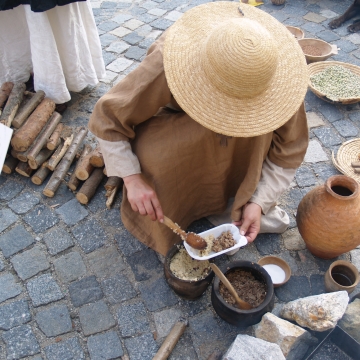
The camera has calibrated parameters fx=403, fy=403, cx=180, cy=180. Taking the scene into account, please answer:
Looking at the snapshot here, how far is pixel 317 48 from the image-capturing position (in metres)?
5.15

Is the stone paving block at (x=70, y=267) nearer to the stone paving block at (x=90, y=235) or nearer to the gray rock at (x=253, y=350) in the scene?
the stone paving block at (x=90, y=235)

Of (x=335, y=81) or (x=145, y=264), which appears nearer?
(x=145, y=264)

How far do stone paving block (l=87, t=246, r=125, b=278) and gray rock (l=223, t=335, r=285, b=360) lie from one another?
107cm

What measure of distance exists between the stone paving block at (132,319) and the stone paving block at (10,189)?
1.46 metres

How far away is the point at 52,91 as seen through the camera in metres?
3.96

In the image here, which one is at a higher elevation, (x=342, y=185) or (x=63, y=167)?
(x=342, y=185)

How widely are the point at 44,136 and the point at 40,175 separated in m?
0.35

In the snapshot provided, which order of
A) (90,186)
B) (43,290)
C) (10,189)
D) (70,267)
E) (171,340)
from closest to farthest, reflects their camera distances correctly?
(171,340)
(43,290)
(70,267)
(90,186)
(10,189)

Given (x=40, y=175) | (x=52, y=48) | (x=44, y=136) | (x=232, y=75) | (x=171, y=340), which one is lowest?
(x=171, y=340)

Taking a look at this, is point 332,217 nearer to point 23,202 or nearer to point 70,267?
point 70,267

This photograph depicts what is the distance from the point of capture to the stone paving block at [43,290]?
2881 mm

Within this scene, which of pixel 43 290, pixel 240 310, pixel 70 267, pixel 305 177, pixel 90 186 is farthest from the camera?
pixel 305 177

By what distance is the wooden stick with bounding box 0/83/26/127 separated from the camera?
3.50 m

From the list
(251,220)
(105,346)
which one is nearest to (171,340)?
(105,346)
